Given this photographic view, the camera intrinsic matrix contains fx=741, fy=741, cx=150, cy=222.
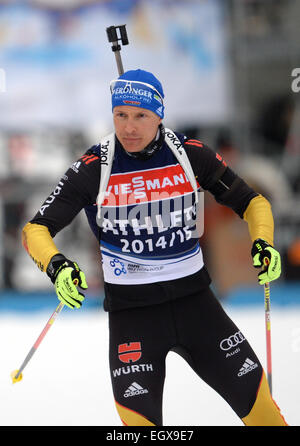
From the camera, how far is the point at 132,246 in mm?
3225

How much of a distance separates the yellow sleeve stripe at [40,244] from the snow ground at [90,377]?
5.77 feet

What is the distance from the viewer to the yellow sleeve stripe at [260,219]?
10.9 feet

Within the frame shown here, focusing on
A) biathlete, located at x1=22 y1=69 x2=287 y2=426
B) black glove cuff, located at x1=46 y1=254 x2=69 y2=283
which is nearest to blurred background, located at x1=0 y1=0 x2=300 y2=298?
biathlete, located at x1=22 y1=69 x2=287 y2=426

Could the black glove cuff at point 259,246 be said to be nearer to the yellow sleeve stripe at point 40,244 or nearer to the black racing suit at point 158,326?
the black racing suit at point 158,326

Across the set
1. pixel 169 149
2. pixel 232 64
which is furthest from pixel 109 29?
pixel 232 64

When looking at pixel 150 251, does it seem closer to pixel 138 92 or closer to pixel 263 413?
pixel 138 92

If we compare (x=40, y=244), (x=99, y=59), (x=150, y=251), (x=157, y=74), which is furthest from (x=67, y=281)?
(x=99, y=59)

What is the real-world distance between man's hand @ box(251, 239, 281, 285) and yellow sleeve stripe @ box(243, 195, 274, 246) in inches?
3.3

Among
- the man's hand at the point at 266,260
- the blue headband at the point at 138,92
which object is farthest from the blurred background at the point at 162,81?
the blue headband at the point at 138,92

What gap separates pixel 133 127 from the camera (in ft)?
10.2

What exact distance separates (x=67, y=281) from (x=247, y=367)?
2.84 feet
